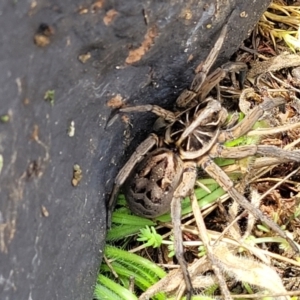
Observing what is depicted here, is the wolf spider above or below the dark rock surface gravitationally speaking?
below

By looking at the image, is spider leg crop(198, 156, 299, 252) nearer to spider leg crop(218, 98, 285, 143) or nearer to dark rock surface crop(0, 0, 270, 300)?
spider leg crop(218, 98, 285, 143)

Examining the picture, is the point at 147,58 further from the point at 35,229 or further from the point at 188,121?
the point at 35,229

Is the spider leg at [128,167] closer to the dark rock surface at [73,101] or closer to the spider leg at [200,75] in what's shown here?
the dark rock surface at [73,101]

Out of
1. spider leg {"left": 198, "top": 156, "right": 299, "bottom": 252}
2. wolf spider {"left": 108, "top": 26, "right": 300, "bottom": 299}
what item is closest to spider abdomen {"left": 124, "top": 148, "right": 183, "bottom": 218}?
wolf spider {"left": 108, "top": 26, "right": 300, "bottom": 299}

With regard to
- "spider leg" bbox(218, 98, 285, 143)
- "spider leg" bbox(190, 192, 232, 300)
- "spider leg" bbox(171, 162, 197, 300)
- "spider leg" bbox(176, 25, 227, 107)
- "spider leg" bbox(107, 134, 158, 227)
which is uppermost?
"spider leg" bbox(176, 25, 227, 107)

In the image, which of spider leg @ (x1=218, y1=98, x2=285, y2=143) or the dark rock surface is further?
spider leg @ (x1=218, y1=98, x2=285, y2=143)

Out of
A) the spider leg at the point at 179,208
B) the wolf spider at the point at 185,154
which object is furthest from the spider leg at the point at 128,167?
the spider leg at the point at 179,208

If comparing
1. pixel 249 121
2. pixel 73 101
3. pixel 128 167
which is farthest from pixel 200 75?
pixel 73 101

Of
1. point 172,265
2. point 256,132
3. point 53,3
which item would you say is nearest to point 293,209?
point 256,132
